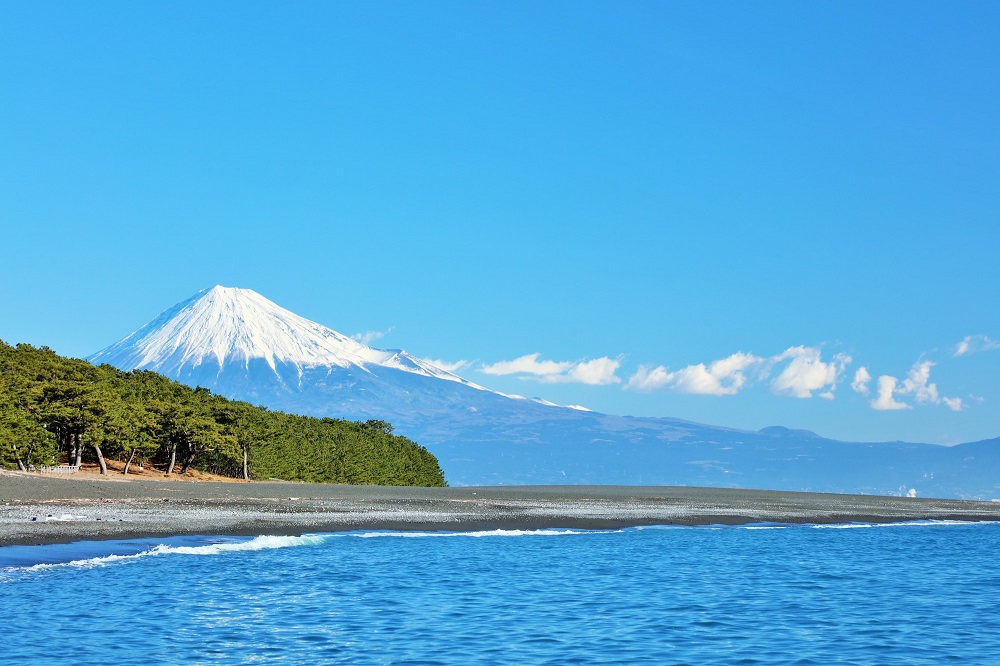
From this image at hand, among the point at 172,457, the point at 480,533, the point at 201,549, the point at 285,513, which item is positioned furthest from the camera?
the point at 172,457

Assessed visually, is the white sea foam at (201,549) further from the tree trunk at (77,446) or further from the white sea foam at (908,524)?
the tree trunk at (77,446)

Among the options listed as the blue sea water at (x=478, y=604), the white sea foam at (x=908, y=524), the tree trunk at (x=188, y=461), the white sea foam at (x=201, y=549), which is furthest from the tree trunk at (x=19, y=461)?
the white sea foam at (x=908, y=524)

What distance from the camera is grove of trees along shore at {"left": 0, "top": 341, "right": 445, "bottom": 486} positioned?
284 feet

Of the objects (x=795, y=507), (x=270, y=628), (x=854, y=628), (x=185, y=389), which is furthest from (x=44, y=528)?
(x=185, y=389)

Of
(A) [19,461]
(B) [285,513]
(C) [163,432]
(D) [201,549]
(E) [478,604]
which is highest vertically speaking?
(C) [163,432]

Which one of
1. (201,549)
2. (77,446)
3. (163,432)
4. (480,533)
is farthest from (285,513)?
(163,432)

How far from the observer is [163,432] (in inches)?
4038

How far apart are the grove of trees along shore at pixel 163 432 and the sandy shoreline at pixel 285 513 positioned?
12275 mm

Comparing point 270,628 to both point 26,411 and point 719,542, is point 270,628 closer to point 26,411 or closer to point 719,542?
point 719,542

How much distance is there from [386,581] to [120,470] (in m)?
76.5

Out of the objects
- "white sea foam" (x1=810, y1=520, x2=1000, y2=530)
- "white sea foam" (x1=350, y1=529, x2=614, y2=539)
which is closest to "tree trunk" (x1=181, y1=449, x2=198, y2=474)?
"white sea foam" (x1=350, y1=529, x2=614, y2=539)

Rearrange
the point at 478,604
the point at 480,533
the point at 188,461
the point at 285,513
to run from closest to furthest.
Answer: the point at 478,604
the point at 480,533
the point at 285,513
the point at 188,461

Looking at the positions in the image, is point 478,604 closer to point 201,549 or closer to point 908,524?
point 201,549

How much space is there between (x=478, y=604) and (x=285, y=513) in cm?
3094
